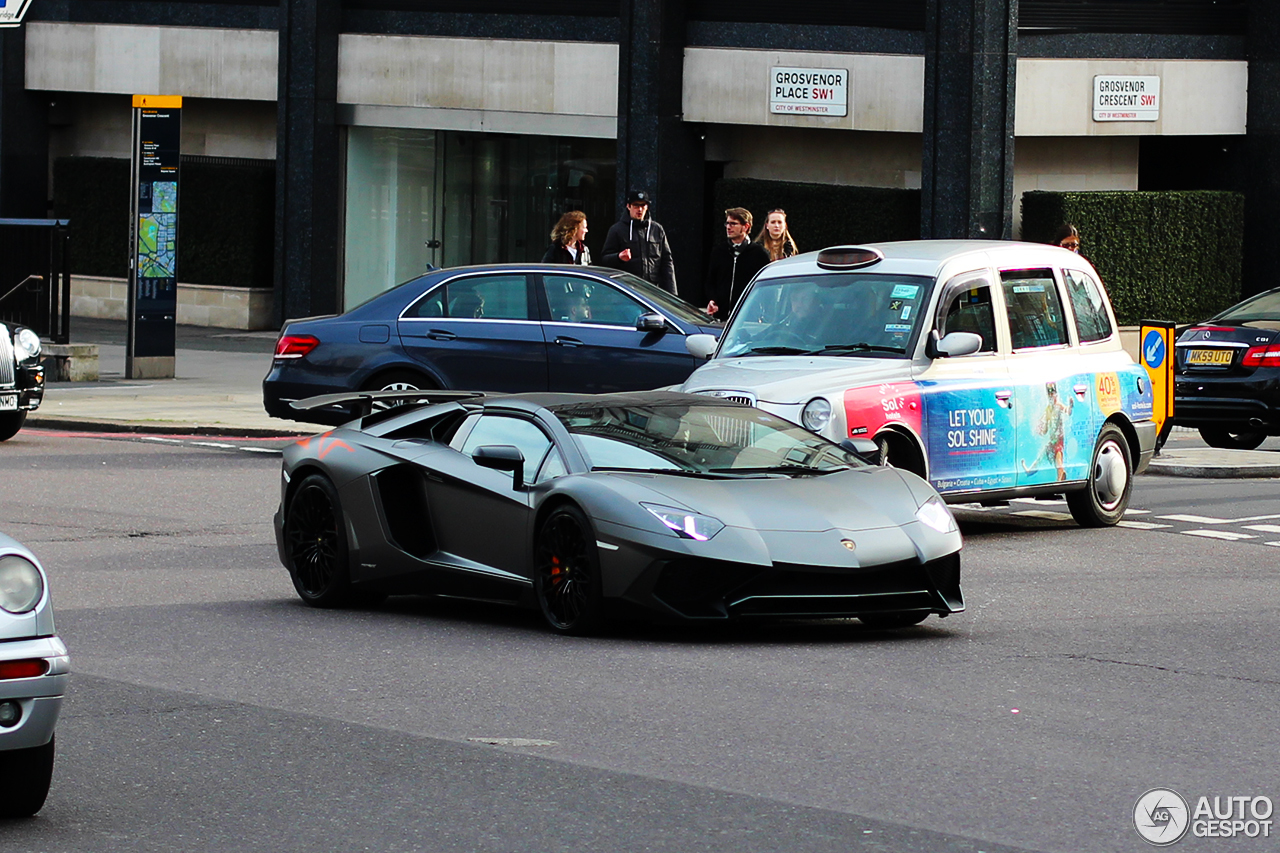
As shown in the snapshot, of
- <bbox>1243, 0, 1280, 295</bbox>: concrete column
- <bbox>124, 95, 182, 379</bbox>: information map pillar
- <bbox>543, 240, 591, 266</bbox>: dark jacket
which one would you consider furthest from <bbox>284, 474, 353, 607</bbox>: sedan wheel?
<bbox>1243, 0, 1280, 295</bbox>: concrete column

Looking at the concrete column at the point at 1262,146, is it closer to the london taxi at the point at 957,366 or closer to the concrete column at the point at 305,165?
the concrete column at the point at 305,165

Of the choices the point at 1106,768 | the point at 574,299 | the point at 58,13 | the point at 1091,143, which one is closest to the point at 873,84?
the point at 1091,143

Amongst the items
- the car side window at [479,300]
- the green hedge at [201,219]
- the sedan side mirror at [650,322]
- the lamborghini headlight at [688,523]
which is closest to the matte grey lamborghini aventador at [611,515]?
the lamborghini headlight at [688,523]

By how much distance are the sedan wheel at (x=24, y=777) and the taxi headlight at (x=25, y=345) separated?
42.1ft

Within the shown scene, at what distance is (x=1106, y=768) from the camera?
7.04 metres

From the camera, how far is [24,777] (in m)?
6.15

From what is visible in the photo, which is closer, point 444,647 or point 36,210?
point 444,647

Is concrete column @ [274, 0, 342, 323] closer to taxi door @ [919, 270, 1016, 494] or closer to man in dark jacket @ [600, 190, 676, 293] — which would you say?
man in dark jacket @ [600, 190, 676, 293]

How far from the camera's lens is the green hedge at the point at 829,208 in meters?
27.7

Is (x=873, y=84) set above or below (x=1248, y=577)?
above

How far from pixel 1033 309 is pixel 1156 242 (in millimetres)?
14651

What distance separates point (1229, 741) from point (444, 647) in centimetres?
353

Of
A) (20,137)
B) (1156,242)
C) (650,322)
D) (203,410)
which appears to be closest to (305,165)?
(20,137)

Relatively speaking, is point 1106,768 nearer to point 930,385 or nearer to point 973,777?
point 973,777
